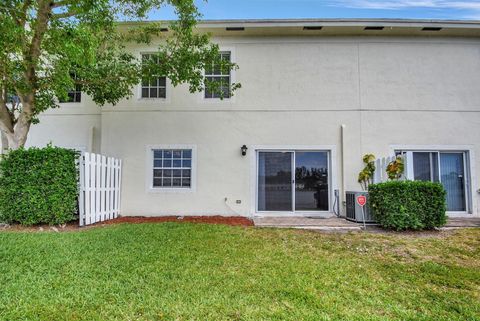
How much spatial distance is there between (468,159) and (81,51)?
37.3 feet

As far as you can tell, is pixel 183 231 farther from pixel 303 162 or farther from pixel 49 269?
pixel 303 162

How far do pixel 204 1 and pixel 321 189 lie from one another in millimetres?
6519

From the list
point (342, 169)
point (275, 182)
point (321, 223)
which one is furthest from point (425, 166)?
point (275, 182)

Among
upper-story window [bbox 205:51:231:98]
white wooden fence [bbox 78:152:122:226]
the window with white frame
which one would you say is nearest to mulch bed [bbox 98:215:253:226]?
white wooden fence [bbox 78:152:122:226]

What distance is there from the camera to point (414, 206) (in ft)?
24.6

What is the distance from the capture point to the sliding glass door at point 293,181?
9.87m

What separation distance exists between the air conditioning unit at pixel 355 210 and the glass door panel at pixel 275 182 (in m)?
1.72

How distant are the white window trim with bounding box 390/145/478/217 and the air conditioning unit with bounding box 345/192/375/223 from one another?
86.0 inches

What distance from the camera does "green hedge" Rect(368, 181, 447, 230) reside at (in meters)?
7.42

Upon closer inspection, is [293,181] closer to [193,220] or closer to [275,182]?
[275,182]

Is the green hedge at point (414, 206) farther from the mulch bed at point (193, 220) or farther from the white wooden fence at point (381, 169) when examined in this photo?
the mulch bed at point (193, 220)

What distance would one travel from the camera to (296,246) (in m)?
6.04

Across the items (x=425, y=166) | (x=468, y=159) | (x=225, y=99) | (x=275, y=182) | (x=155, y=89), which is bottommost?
(x=275, y=182)

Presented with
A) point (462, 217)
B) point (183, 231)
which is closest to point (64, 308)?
point (183, 231)
